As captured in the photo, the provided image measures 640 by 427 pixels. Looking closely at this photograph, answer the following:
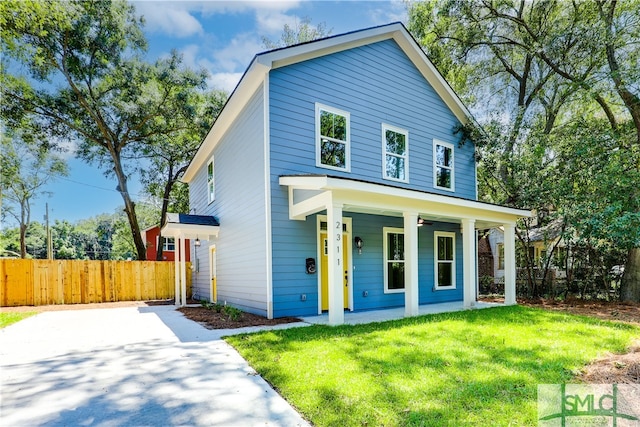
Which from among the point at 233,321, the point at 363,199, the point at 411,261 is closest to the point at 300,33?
the point at 363,199

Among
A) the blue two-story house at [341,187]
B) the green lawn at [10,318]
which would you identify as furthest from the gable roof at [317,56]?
the green lawn at [10,318]

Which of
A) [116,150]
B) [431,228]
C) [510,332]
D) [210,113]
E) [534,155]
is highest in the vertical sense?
[210,113]

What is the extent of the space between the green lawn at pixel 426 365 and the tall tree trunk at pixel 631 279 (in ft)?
17.7

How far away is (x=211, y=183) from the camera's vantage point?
1202 cm

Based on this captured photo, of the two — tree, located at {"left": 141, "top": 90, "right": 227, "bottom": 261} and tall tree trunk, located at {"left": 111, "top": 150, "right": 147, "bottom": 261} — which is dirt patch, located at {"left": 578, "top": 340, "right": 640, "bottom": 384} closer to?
tree, located at {"left": 141, "top": 90, "right": 227, "bottom": 261}

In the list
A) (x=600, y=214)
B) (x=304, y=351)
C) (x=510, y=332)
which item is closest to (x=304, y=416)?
(x=304, y=351)

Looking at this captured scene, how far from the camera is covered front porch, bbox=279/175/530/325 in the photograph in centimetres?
641

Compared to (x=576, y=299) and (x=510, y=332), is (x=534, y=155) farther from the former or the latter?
(x=510, y=332)

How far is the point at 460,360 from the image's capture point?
14.0 ft

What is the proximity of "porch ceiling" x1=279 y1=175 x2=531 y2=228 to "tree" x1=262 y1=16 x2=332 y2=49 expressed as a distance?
559 inches

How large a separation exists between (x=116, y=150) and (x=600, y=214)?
18784 millimetres

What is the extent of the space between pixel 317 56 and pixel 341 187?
381 centimetres

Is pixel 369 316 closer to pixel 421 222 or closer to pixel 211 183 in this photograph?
pixel 421 222

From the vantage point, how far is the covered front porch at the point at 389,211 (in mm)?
6410
